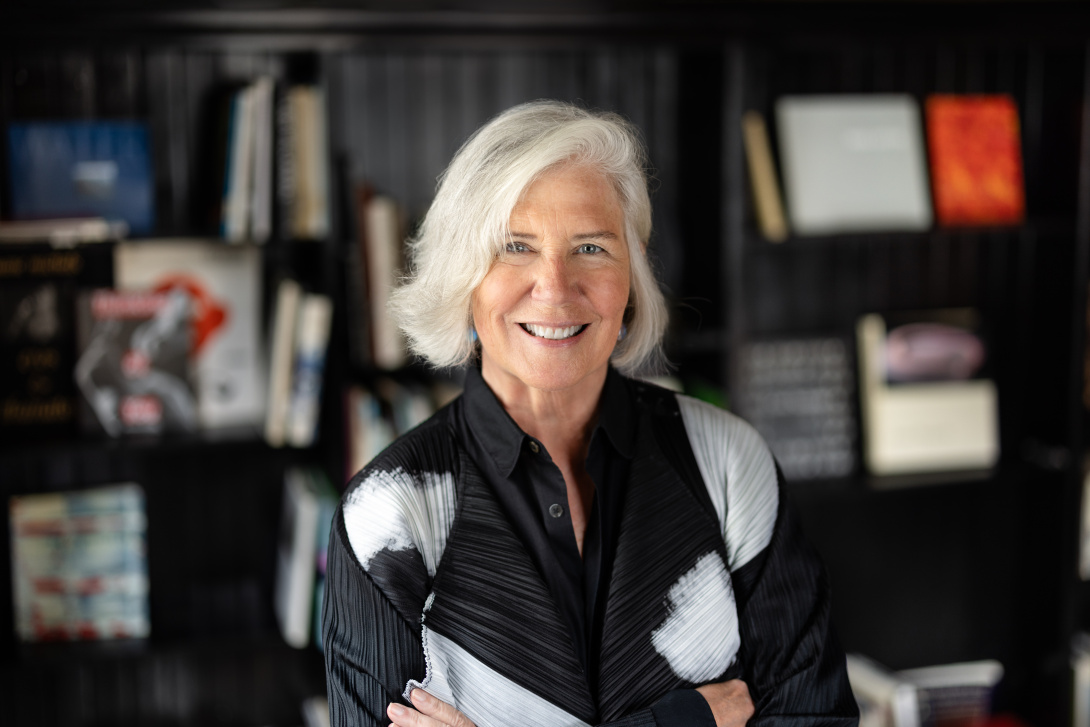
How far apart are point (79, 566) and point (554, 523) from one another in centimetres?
147

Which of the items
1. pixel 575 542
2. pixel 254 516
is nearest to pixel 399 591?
pixel 575 542

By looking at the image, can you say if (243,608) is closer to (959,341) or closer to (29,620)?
(29,620)

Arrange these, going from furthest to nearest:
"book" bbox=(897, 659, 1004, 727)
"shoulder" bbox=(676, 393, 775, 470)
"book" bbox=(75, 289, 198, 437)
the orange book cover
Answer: "book" bbox=(897, 659, 1004, 727), the orange book cover, "book" bbox=(75, 289, 198, 437), "shoulder" bbox=(676, 393, 775, 470)

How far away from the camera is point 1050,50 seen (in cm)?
243

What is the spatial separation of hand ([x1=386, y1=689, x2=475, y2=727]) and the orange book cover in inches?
76.2

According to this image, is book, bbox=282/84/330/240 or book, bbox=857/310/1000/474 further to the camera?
book, bbox=857/310/1000/474

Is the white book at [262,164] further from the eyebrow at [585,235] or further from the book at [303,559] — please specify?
the eyebrow at [585,235]

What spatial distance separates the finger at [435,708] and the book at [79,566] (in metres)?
1.36

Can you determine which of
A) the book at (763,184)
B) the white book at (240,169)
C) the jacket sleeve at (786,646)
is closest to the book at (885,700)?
the book at (763,184)

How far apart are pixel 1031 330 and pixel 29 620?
8.75ft

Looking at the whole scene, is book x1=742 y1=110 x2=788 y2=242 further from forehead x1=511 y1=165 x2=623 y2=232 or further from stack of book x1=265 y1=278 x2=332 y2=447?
forehead x1=511 y1=165 x2=623 y2=232

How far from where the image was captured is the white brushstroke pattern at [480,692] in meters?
1.13

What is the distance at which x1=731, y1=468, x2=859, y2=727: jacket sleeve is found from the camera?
1222 mm

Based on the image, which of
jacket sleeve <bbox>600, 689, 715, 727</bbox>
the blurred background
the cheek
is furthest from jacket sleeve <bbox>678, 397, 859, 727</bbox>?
the blurred background
